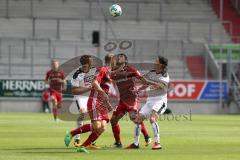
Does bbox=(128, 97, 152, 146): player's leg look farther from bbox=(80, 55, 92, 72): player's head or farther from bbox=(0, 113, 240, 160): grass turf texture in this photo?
bbox=(80, 55, 92, 72): player's head

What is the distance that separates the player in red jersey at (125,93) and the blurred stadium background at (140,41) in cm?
2752

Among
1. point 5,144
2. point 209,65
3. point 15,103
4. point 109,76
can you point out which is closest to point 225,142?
point 109,76

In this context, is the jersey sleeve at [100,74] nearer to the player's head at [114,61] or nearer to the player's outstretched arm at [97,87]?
the player's outstretched arm at [97,87]

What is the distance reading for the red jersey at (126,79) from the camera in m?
21.5

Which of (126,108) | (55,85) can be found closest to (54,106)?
(55,85)

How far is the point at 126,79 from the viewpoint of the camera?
860 inches

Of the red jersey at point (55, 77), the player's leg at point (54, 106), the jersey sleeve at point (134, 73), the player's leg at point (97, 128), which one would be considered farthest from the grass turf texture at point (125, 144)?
the red jersey at point (55, 77)

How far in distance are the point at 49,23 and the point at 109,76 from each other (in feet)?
117

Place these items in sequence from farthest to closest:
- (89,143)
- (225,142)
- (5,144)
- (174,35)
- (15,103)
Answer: (174,35) < (15,103) < (225,142) < (5,144) < (89,143)

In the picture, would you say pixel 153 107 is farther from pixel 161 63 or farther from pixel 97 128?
pixel 97 128

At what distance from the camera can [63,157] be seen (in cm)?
1808

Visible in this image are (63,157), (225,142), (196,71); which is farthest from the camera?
(196,71)

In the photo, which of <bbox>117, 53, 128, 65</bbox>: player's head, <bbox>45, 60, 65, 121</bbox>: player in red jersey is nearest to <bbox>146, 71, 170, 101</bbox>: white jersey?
<bbox>117, 53, 128, 65</bbox>: player's head

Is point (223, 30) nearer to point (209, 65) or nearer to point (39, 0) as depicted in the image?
point (209, 65)
